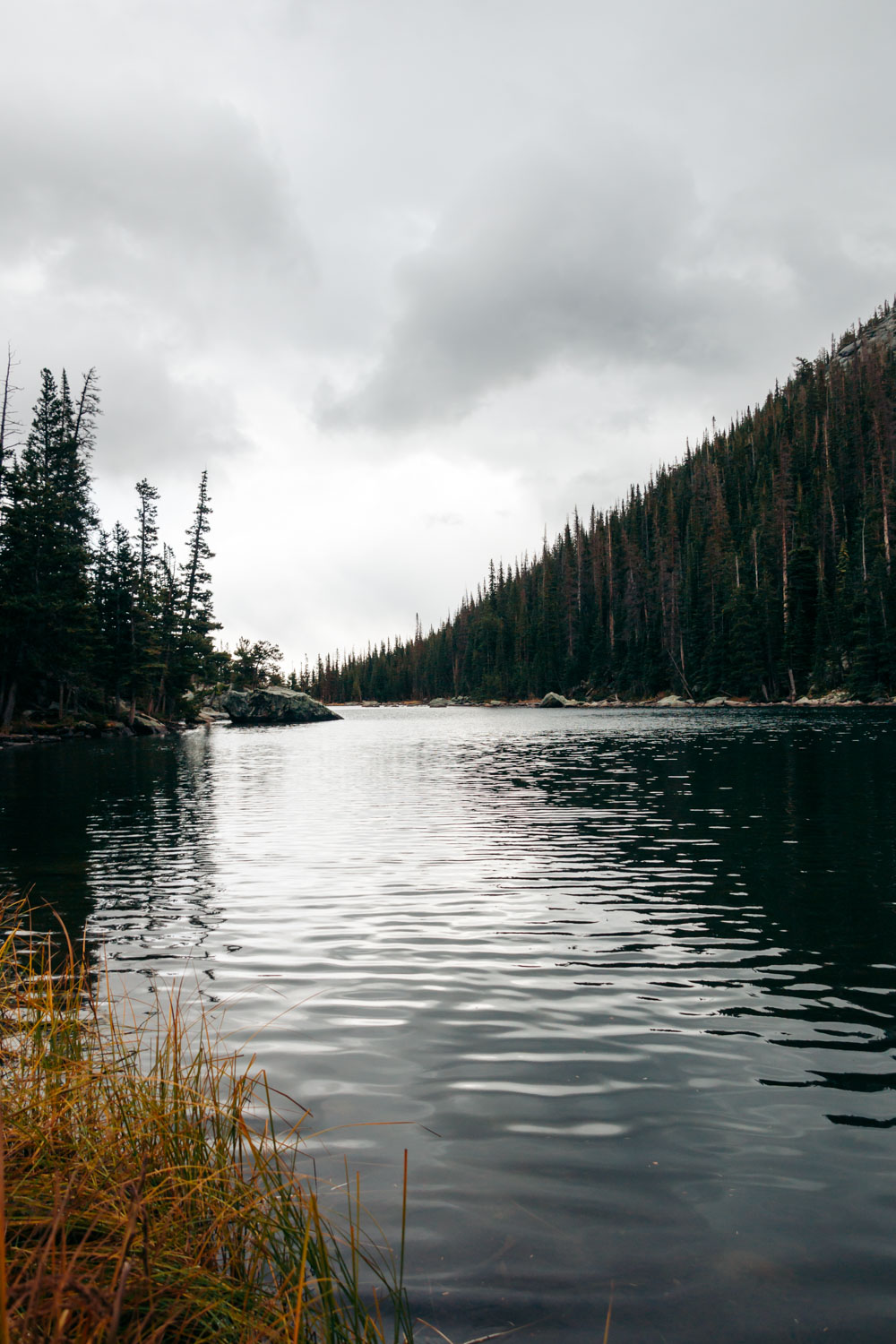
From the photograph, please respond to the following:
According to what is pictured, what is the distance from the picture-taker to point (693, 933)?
9.19 m

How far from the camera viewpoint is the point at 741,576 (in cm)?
10275

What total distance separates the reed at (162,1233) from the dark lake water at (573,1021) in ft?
1.97

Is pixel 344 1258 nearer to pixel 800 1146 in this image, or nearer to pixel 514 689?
pixel 800 1146

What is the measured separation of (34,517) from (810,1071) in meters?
47.9

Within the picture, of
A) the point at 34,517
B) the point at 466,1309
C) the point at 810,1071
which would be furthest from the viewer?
the point at 34,517

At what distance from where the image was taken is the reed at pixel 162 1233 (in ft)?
7.73

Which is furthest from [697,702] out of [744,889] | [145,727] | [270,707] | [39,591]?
[744,889]

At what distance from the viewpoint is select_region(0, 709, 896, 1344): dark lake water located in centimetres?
367

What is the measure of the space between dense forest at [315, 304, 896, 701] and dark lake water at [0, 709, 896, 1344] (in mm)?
65954

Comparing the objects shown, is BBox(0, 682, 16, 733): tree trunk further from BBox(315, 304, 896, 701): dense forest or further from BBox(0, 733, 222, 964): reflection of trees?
BBox(315, 304, 896, 701): dense forest

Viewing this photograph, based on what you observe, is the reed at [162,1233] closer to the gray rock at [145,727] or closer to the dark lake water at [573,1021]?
the dark lake water at [573,1021]

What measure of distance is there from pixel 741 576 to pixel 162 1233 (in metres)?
108

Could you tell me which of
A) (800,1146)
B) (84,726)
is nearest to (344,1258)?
(800,1146)

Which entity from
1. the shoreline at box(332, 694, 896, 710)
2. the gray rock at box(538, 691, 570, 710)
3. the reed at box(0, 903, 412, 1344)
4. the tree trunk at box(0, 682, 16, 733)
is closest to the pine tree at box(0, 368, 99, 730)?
the tree trunk at box(0, 682, 16, 733)
